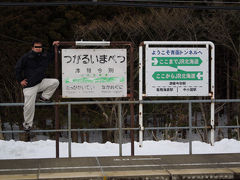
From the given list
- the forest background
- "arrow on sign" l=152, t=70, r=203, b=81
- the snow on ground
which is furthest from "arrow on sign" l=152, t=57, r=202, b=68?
the forest background

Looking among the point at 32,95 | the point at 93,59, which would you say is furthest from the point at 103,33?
the point at 32,95

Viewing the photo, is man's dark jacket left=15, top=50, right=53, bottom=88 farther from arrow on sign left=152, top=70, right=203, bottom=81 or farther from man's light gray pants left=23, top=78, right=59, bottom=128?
arrow on sign left=152, top=70, right=203, bottom=81

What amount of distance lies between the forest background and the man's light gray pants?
39.2 feet

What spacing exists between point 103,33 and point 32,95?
13.4 m

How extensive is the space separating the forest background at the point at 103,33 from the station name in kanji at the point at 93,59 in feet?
37.6

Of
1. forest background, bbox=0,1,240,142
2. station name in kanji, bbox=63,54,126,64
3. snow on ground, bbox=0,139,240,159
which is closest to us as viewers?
station name in kanji, bbox=63,54,126,64

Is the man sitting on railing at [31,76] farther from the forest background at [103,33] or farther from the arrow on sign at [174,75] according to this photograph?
the forest background at [103,33]

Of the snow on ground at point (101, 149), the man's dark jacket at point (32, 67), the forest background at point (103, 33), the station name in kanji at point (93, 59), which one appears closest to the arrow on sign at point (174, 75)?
the station name in kanji at point (93, 59)

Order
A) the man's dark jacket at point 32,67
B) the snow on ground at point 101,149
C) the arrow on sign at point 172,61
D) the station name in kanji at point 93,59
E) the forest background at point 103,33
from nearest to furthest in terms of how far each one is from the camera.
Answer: the man's dark jacket at point 32,67 < the station name in kanji at point 93,59 < the arrow on sign at point 172,61 < the snow on ground at point 101,149 < the forest background at point 103,33

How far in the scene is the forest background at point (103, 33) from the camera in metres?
20.3

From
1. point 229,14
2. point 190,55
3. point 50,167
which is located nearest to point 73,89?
point 50,167

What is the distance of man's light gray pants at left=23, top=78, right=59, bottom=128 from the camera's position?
7.74 meters

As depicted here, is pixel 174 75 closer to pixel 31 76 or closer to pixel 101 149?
pixel 31 76

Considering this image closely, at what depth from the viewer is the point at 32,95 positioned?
25.5ft
